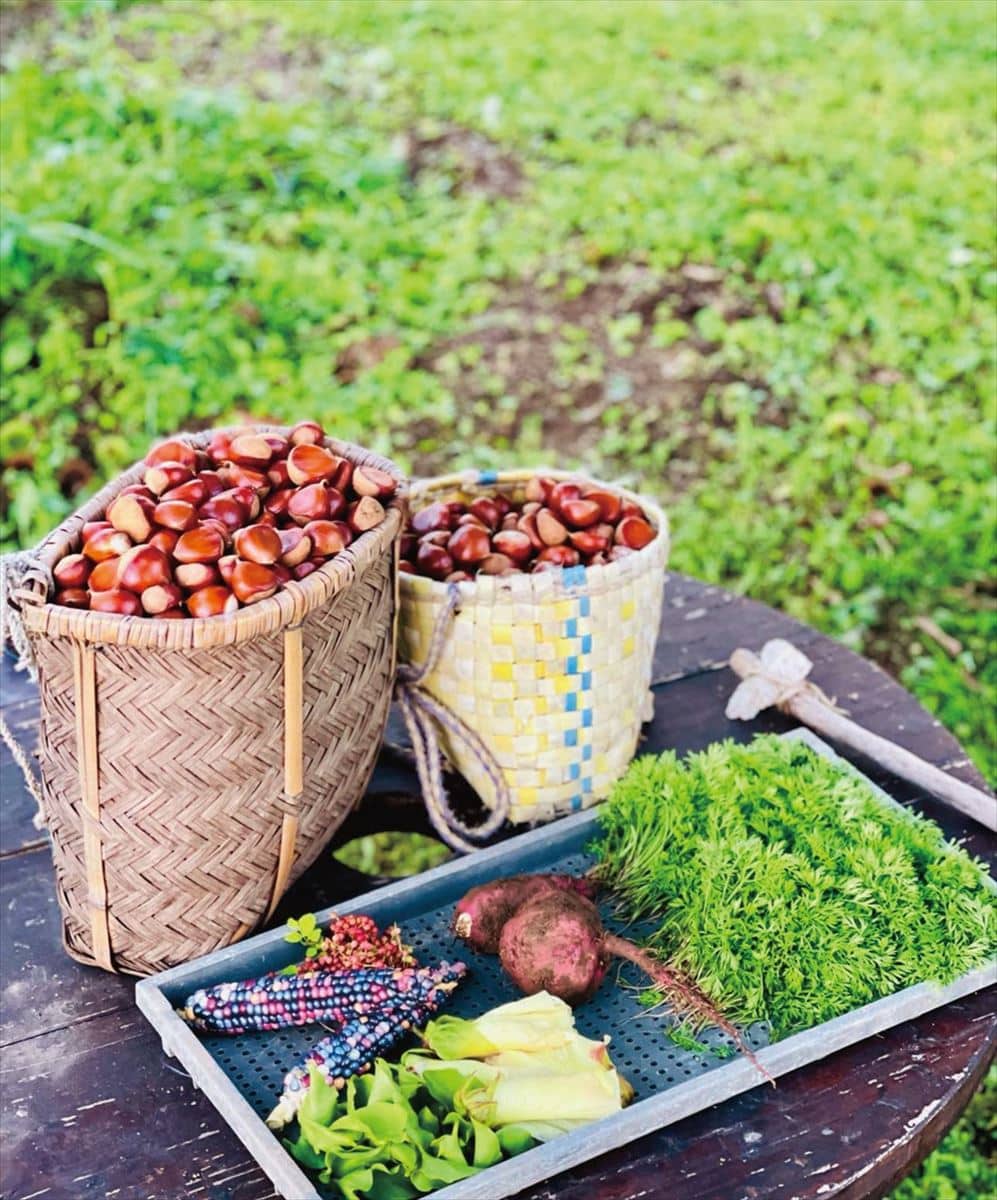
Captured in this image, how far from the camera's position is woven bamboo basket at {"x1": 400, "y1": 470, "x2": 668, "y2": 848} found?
1.83m

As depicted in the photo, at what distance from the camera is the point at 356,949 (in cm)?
163

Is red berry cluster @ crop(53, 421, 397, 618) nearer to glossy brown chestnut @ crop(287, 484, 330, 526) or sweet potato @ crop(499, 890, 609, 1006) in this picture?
glossy brown chestnut @ crop(287, 484, 330, 526)

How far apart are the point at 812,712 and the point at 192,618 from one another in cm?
105

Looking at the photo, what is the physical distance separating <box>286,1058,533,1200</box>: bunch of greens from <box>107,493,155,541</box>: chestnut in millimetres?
640

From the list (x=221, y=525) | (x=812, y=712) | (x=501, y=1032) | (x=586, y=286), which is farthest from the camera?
(x=586, y=286)

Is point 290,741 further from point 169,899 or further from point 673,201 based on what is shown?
point 673,201

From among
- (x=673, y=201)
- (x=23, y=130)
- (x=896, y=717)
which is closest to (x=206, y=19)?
(x=23, y=130)

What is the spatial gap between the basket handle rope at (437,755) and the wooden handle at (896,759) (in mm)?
525

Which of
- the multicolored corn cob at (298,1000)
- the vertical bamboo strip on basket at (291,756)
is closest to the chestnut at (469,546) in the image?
the vertical bamboo strip on basket at (291,756)

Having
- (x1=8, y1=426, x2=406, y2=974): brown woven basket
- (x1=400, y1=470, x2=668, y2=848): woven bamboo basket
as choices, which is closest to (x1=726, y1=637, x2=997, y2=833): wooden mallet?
(x1=400, y1=470, x2=668, y2=848): woven bamboo basket

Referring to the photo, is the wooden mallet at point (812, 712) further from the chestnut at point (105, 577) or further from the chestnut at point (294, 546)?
the chestnut at point (105, 577)

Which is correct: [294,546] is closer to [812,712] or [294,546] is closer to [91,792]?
[91,792]

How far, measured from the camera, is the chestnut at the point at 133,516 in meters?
1.59

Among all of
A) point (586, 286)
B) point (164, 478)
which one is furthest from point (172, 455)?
point (586, 286)
